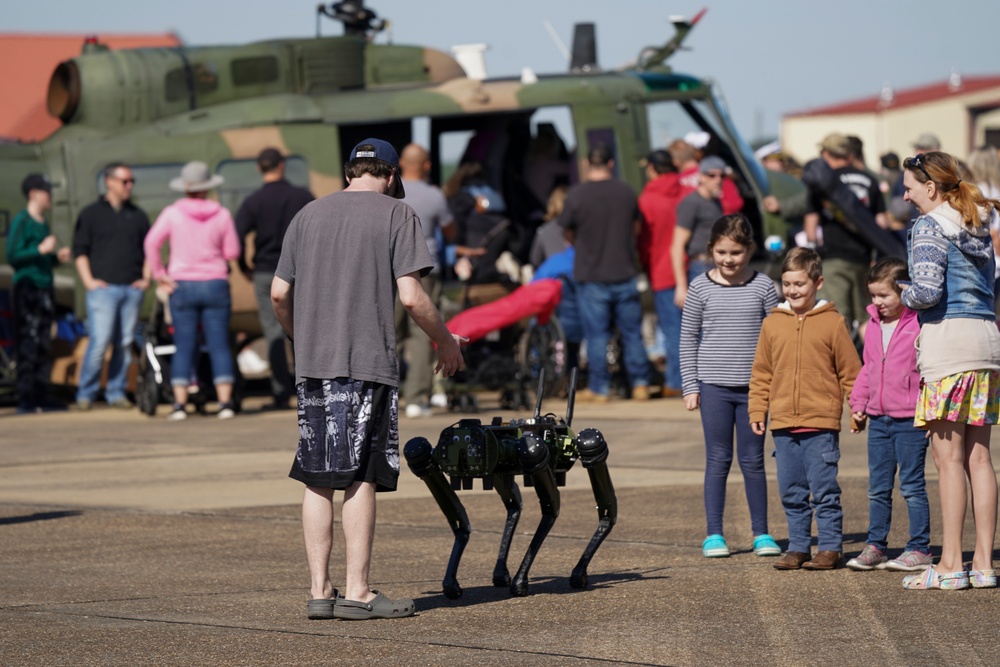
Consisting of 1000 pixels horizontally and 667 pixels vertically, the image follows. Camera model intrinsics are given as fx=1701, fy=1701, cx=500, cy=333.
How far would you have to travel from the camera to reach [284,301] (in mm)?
6426

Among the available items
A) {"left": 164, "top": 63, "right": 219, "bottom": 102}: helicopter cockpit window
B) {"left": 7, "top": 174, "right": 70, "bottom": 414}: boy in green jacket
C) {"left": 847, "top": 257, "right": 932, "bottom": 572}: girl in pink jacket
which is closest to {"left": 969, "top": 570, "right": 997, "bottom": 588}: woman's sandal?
{"left": 847, "top": 257, "right": 932, "bottom": 572}: girl in pink jacket

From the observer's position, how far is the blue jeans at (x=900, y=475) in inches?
280

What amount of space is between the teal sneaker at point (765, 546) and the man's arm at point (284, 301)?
2418mm

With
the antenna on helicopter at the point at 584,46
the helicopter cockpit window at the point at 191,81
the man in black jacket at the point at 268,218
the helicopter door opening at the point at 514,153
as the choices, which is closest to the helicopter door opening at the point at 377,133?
the helicopter door opening at the point at 514,153

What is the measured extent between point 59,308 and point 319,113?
308cm

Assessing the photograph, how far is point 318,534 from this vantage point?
20.5 ft

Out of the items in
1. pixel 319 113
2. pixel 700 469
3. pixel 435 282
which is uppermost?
pixel 319 113

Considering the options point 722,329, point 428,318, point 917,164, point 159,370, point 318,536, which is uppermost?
point 917,164

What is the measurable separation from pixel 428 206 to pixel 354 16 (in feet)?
14.1

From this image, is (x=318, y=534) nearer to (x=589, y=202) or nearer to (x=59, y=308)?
(x=589, y=202)

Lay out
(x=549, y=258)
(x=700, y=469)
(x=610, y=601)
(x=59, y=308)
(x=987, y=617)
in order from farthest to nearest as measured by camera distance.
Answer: (x=59, y=308) < (x=549, y=258) < (x=700, y=469) < (x=610, y=601) < (x=987, y=617)

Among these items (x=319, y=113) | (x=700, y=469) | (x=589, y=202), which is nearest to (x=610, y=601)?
(x=700, y=469)

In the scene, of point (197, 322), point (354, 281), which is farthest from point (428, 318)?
point (197, 322)

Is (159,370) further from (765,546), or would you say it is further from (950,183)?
(950,183)
